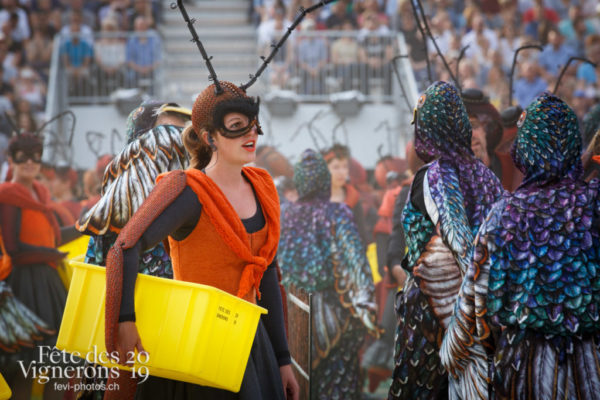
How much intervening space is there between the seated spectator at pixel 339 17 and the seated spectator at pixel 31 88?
14.9ft

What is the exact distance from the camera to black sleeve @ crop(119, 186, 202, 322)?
2.93 meters

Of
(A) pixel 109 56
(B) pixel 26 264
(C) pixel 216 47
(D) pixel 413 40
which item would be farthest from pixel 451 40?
(B) pixel 26 264

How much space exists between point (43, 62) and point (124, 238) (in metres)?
11.6

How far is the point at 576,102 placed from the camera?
38.3 feet

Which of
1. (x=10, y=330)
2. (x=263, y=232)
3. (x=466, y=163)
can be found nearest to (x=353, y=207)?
(x=10, y=330)

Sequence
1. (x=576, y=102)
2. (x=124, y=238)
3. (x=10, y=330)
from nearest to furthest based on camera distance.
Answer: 1. (x=124, y=238)
2. (x=10, y=330)
3. (x=576, y=102)

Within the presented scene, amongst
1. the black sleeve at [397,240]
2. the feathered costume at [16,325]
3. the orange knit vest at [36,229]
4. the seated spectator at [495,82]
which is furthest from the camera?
the seated spectator at [495,82]

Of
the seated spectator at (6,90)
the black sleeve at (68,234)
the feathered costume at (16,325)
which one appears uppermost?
the seated spectator at (6,90)

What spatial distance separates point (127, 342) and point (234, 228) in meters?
0.61

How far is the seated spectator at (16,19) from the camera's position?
14.0 m

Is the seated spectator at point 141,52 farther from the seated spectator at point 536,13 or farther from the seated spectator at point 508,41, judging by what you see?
the seated spectator at point 536,13

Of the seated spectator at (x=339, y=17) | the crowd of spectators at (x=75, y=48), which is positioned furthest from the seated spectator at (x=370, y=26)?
the crowd of spectators at (x=75, y=48)

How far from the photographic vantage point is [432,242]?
3818 mm

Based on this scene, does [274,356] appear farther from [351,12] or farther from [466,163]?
[351,12]
